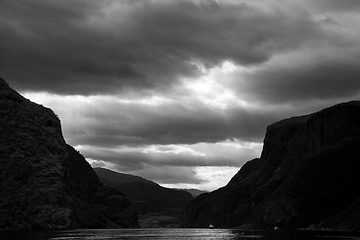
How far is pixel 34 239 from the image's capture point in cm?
14550

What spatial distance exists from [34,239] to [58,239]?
768cm

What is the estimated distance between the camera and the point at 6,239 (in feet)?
471

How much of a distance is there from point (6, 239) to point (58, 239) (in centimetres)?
1449

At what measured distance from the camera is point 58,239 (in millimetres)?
150875

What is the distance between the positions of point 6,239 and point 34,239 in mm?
7310
